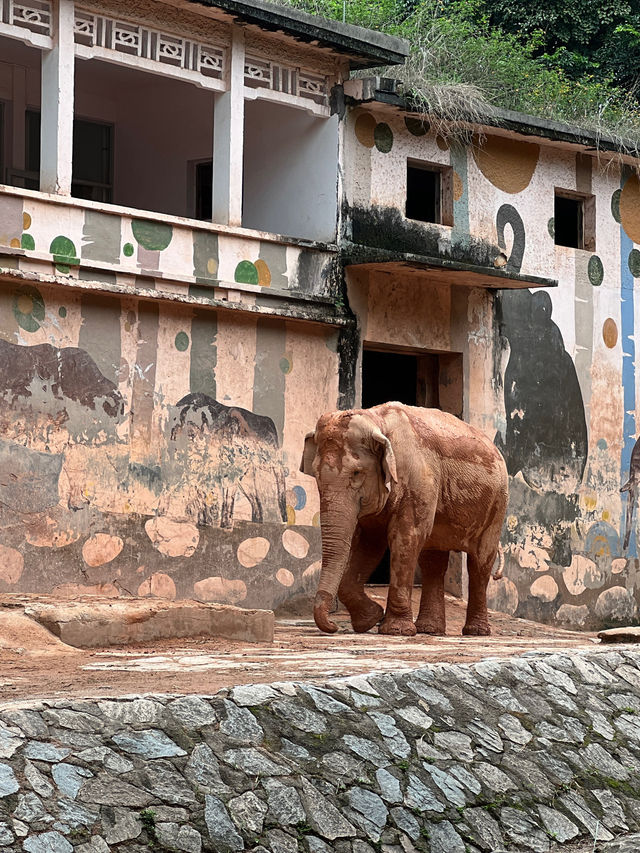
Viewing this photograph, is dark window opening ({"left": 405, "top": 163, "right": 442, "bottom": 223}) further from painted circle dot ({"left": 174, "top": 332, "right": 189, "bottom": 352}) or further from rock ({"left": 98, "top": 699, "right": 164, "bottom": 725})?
rock ({"left": 98, "top": 699, "right": 164, "bottom": 725})

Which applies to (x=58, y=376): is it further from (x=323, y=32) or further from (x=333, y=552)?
(x=323, y=32)

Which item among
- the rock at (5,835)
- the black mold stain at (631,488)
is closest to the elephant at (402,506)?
the black mold stain at (631,488)

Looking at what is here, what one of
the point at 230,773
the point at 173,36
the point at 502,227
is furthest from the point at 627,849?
the point at 502,227

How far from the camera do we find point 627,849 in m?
6.83

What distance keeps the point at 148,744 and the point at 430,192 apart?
11.7 m

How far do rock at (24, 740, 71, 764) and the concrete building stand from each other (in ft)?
23.3

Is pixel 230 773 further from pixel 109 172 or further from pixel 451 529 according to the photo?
pixel 109 172

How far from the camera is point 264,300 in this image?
49.2ft

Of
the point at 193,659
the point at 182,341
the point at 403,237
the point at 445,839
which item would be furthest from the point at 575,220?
the point at 445,839

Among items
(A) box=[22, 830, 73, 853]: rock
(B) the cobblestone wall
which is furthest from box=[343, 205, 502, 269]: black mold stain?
(A) box=[22, 830, 73, 853]: rock

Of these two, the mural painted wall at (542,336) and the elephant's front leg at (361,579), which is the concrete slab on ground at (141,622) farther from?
the mural painted wall at (542,336)

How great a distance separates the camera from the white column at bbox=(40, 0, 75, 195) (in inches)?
536

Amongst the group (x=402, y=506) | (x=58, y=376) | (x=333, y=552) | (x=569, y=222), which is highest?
(x=569, y=222)

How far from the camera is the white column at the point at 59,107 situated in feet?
44.7
